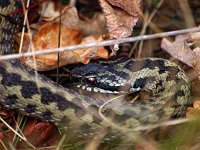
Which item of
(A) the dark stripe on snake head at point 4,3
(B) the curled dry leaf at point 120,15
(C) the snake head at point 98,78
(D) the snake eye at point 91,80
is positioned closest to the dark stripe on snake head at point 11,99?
(C) the snake head at point 98,78

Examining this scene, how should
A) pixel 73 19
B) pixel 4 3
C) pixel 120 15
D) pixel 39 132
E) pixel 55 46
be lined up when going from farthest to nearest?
pixel 73 19, pixel 55 46, pixel 4 3, pixel 120 15, pixel 39 132

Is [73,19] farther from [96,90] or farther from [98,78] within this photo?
[96,90]

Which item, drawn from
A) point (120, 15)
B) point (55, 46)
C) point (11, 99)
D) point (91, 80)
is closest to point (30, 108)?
point (11, 99)

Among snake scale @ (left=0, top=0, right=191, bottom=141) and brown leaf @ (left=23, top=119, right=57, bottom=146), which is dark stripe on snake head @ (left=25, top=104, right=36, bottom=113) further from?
brown leaf @ (left=23, top=119, right=57, bottom=146)

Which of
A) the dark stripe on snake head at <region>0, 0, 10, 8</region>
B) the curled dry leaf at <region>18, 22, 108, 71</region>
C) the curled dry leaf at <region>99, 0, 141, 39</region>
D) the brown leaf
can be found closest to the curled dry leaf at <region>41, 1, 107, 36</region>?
the curled dry leaf at <region>18, 22, 108, 71</region>

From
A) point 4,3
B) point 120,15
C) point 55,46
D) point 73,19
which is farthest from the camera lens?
point 73,19

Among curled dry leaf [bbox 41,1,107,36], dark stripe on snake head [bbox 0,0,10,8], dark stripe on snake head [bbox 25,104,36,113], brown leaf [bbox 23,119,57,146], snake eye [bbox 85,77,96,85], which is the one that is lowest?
brown leaf [bbox 23,119,57,146]

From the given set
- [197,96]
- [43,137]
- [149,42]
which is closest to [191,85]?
[197,96]
